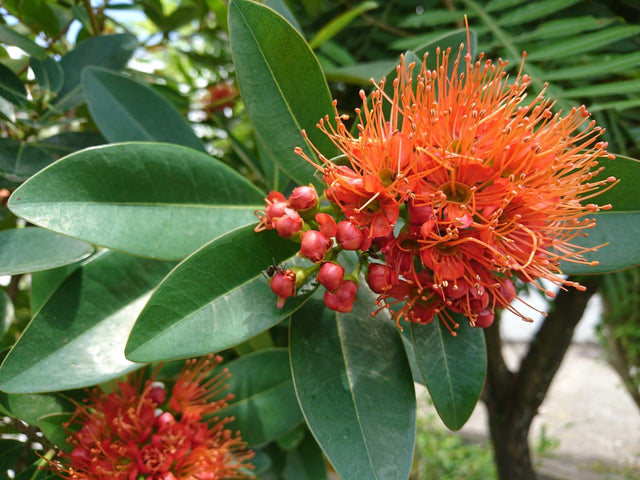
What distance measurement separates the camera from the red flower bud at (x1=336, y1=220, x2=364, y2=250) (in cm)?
72

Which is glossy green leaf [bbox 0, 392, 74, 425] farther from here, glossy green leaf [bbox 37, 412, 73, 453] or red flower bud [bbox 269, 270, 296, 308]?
→ red flower bud [bbox 269, 270, 296, 308]

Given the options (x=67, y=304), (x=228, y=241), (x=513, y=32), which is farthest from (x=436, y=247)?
(x=513, y=32)

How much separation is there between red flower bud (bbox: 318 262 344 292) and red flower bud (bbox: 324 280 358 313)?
0.02 meters

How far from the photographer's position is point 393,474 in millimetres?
752

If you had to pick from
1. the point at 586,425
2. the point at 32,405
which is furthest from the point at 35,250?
the point at 586,425

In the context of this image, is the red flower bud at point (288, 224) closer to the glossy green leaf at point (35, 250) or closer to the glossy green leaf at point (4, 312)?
the glossy green leaf at point (35, 250)

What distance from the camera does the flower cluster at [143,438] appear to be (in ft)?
3.01

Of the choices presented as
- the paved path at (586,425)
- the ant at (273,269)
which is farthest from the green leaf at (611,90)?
the paved path at (586,425)

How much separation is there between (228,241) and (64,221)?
227 mm

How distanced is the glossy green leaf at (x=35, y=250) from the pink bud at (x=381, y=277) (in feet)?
1.54

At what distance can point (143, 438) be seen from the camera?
97cm

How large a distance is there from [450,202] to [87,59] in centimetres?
88

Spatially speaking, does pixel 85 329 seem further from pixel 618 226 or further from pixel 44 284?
pixel 618 226

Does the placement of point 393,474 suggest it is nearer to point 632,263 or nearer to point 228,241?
point 228,241
